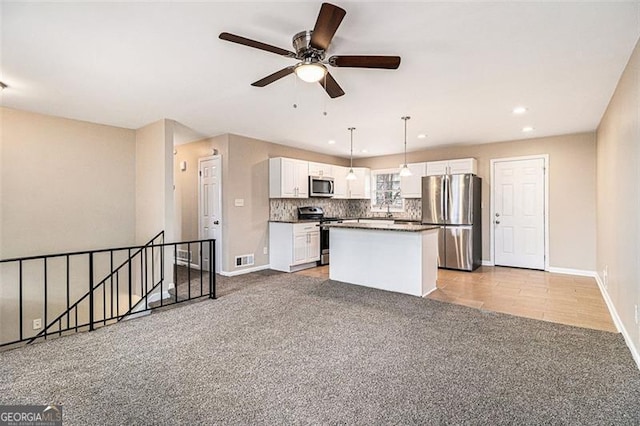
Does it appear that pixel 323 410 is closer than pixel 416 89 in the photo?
Yes

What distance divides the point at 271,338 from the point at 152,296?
2606 millimetres

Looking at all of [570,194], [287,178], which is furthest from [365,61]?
[570,194]

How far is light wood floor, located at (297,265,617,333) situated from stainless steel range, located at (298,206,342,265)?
0.68 m

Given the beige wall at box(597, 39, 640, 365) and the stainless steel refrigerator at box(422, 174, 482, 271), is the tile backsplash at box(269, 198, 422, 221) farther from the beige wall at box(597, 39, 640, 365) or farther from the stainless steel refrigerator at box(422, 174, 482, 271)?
the beige wall at box(597, 39, 640, 365)

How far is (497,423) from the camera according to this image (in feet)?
5.53

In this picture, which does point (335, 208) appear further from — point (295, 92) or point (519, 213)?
point (295, 92)

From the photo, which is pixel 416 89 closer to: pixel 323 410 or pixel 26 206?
pixel 323 410

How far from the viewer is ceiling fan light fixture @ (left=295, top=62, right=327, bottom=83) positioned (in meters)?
2.21

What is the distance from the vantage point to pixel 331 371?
2.23m

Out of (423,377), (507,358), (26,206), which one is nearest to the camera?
(423,377)

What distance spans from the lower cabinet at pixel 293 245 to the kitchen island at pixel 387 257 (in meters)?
0.99

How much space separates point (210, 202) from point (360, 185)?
3.62 m

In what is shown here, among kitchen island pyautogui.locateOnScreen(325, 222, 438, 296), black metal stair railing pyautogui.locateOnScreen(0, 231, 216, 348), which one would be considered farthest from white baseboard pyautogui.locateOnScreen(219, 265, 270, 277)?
kitchen island pyautogui.locateOnScreen(325, 222, 438, 296)

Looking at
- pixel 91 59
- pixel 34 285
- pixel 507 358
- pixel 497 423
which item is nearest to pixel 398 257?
pixel 507 358
